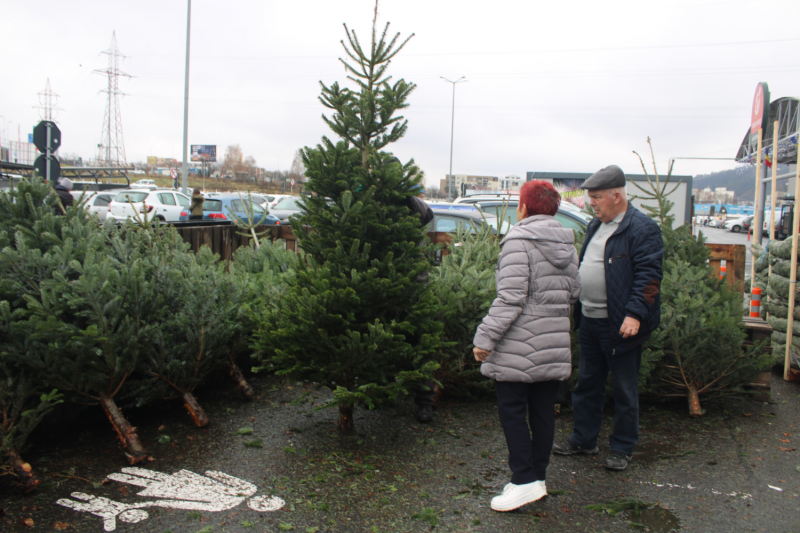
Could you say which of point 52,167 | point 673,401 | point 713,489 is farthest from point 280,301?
point 52,167

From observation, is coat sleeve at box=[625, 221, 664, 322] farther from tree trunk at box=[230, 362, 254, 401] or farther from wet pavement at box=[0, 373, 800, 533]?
tree trunk at box=[230, 362, 254, 401]

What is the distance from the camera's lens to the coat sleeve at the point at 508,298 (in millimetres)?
2852

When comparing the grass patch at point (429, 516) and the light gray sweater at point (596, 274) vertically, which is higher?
the light gray sweater at point (596, 274)

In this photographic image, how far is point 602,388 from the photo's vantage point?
142 inches

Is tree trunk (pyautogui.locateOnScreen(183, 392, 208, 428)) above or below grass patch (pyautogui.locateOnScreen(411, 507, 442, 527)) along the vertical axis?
above

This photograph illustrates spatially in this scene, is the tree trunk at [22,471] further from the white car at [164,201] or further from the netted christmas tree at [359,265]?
the white car at [164,201]

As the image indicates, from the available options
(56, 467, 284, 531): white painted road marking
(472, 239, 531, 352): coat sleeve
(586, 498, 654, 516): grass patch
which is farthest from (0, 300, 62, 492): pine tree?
(586, 498, 654, 516): grass patch

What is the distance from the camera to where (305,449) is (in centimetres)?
348

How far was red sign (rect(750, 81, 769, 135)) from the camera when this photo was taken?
8.66 m

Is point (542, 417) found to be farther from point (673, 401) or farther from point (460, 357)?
point (673, 401)

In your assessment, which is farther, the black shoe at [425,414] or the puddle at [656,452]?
the black shoe at [425,414]

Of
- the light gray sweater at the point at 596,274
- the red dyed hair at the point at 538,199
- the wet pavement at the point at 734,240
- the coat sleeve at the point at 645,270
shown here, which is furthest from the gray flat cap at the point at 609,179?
the wet pavement at the point at 734,240

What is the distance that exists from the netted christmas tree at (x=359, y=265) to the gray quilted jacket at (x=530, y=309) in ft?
1.86

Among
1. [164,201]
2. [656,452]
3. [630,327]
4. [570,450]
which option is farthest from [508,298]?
[164,201]
